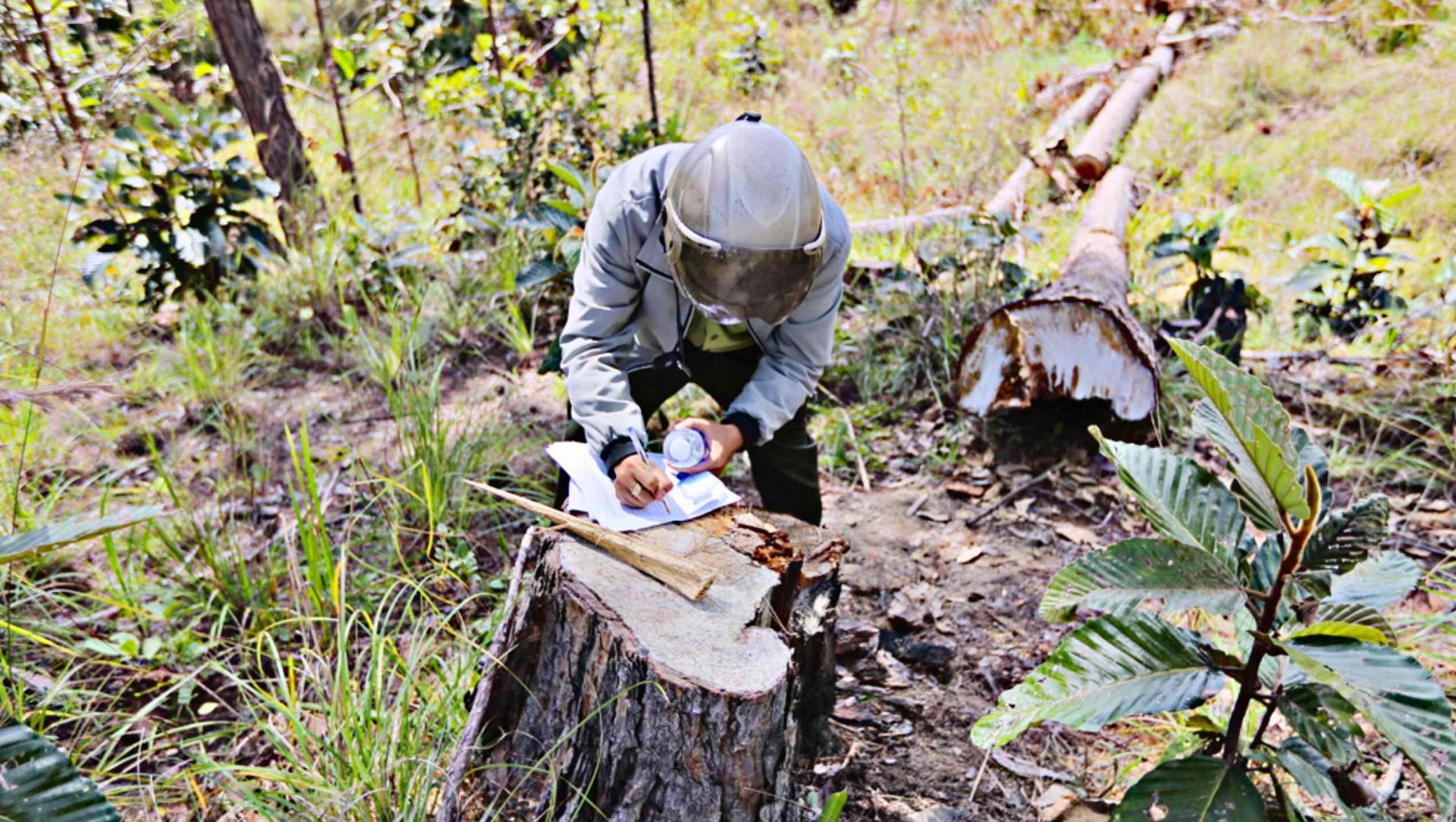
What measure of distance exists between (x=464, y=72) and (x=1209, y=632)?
414 centimetres

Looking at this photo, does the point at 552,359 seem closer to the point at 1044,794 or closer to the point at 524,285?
the point at 524,285

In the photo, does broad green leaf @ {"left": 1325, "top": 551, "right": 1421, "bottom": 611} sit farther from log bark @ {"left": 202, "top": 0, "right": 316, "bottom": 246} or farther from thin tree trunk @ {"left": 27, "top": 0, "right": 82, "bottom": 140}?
thin tree trunk @ {"left": 27, "top": 0, "right": 82, "bottom": 140}

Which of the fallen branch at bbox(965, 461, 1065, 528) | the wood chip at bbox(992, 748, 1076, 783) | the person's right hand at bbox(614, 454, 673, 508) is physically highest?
the person's right hand at bbox(614, 454, 673, 508)

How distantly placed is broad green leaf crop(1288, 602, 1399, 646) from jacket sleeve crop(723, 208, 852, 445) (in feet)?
3.90

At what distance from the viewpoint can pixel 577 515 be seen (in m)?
2.02

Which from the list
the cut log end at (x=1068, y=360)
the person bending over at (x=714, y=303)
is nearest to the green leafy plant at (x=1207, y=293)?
the cut log end at (x=1068, y=360)

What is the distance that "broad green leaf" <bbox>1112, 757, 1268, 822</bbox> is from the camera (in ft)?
4.93

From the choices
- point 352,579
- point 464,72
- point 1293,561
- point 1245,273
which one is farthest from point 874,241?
point 1293,561

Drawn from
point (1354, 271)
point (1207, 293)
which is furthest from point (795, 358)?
point (1354, 271)

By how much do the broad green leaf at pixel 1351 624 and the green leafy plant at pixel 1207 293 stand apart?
218 cm

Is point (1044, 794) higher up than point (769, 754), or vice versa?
point (769, 754)

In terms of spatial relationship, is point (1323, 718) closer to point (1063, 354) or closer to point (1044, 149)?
point (1063, 354)

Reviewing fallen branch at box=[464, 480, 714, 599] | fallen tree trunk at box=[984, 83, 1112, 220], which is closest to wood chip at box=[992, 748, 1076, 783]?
fallen branch at box=[464, 480, 714, 599]

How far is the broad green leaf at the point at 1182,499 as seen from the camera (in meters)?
1.63
